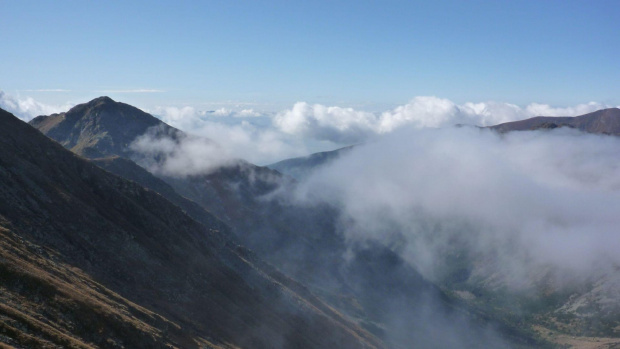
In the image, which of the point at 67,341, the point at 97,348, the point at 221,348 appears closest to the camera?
the point at 67,341

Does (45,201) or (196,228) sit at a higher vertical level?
(45,201)

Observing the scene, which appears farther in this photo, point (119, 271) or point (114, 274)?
point (119, 271)

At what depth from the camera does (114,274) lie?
96.5 m

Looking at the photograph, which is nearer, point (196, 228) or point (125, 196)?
point (125, 196)

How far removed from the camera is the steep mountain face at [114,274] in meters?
63.6

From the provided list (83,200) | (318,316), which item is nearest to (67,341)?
(83,200)

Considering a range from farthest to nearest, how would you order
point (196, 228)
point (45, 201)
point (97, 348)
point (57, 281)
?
point (196, 228) < point (45, 201) < point (57, 281) < point (97, 348)

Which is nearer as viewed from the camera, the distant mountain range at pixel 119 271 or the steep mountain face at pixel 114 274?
the steep mountain face at pixel 114 274

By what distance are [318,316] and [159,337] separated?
288 feet

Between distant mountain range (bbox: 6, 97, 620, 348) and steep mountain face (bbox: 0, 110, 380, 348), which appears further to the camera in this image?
distant mountain range (bbox: 6, 97, 620, 348)

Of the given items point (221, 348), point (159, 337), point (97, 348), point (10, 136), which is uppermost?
point (10, 136)

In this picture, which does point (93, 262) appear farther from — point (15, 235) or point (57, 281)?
point (57, 281)

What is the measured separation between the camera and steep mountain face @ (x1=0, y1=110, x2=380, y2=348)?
63.6 meters

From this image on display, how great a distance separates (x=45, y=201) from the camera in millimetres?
99125
